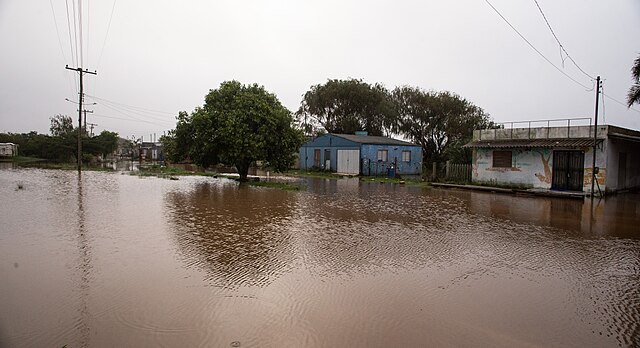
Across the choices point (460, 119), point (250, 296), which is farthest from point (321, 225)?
point (460, 119)

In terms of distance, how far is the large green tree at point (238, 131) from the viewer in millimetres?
23109

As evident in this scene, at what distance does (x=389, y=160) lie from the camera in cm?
3556

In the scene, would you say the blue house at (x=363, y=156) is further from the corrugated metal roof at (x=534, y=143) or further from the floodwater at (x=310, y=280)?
the floodwater at (x=310, y=280)

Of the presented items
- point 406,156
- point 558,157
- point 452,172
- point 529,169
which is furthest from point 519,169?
point 406,156

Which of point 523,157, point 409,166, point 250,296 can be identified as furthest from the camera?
point 409,166

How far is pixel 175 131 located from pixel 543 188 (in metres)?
21.4

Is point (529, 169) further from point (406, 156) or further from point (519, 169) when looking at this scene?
point (406, 156)

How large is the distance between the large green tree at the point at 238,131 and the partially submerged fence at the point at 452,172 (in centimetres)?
934

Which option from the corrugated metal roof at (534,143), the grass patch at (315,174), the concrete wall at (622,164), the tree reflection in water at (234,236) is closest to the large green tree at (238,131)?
the tree reflection in water at (234,236)

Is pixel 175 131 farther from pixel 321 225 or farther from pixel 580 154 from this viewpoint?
pixel 580 154

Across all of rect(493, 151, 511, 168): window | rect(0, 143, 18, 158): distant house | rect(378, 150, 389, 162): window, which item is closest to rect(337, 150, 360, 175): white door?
rect(378, 150, 389, 162): window

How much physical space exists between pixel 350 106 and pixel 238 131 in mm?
28804

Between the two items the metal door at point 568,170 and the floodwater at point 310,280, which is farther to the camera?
the metal door at point 568,170

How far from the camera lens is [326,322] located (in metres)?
4.93
